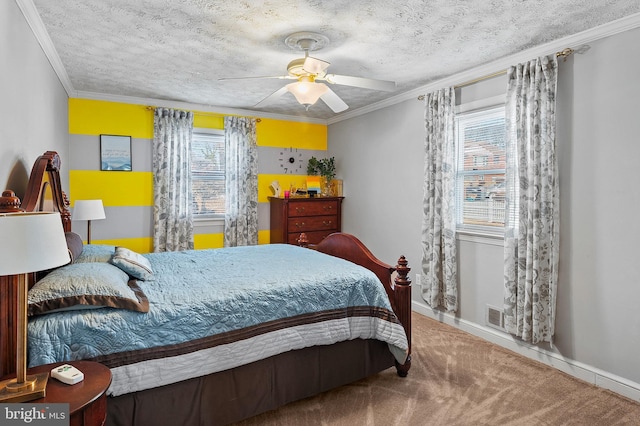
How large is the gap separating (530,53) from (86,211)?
4289 millimetres

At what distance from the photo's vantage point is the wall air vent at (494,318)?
3391mm

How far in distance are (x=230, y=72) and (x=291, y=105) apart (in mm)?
1422

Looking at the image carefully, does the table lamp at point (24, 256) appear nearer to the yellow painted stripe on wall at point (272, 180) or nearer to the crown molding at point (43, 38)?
the crown molding at point (43, 38)

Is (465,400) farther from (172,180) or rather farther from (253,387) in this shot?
(172,180)

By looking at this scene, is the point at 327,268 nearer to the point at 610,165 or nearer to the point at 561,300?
the point at 561,300

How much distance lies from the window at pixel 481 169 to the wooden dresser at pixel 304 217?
2.06 meters

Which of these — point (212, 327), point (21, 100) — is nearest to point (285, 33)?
point (21, 100)

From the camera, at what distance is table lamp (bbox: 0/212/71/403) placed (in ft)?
3.95

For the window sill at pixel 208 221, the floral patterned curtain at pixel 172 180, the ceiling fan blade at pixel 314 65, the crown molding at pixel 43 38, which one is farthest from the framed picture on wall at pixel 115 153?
the ceiling fan blade at pixel 314 65

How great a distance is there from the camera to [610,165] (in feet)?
8.67

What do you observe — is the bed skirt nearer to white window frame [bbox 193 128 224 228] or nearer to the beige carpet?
the beige carpet

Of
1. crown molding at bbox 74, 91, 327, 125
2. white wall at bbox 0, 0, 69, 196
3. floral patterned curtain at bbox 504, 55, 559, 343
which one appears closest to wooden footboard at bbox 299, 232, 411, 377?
floral patterned curtain at bbox 504, 55, 559, 343

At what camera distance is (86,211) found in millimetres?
3654

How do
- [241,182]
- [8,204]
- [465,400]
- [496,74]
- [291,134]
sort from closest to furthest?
[8,204]
[465,400]
[496,74]
[241,182]
[291,134]
